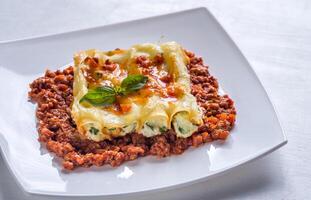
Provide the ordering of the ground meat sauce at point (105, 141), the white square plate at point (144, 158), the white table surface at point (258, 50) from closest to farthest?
the white square plate at point (144, 158) → the ground meat sauce at point (105, 141) → the white table surface at point (258, 50)

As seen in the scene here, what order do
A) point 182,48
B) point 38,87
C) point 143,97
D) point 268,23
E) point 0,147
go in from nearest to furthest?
1. point 0,147
2. point 143,97
3. point 38,87
4. point 182,48
5. point 268,23

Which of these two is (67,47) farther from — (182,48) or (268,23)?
(268,23)

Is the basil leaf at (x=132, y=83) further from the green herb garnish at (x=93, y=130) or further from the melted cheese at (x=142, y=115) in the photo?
the green herb garnish at (x=93, y=130)

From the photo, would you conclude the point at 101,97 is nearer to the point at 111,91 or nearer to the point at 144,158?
the point at 111,91

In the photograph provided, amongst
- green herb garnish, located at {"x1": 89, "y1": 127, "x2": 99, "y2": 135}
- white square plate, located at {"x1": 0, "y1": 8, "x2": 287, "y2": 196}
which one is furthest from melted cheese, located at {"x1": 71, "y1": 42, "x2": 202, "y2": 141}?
white square plate, located at {"x1": 0, "y1": 8, "x2": 287, "y2": 196}

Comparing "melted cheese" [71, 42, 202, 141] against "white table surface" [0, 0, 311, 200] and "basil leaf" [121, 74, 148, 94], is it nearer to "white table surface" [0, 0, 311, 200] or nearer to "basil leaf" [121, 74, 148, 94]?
"basil leaf" [121, 74, 148, 94]

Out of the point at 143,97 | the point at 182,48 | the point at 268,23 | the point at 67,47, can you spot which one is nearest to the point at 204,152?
the point at 143,97

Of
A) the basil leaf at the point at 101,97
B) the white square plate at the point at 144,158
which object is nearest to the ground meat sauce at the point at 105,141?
the white square plate at the point at 144,158
